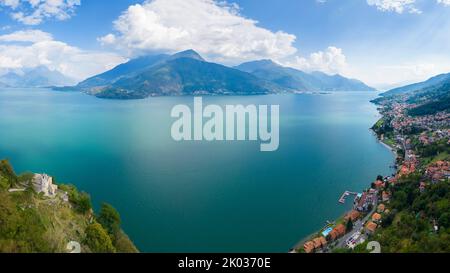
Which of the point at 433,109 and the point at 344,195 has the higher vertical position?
the point at 433,109

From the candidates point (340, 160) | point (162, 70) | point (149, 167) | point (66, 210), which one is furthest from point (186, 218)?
point (162, 70)

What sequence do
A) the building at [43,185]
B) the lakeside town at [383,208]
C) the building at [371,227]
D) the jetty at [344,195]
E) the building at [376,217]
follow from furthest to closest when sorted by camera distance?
the jetty at [344,195]
the building at [376,217]
the building at [371,227]
the lakeside town at [383,208]
the building at [43,185]

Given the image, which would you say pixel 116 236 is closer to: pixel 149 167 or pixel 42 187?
pixel 42 187

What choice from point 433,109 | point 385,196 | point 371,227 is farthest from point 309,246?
point 433,109

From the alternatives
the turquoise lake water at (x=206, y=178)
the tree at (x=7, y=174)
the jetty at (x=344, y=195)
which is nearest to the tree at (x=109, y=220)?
the turquoise lake water at (x=206, y=178)

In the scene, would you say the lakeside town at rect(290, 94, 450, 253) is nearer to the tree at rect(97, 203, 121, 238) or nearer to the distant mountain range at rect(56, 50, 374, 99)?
the tree at rect(97, 203, 121, 238)

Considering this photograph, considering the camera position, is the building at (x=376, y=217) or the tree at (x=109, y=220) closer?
the tree at (x=109, y=220)

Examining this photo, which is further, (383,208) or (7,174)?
(383,208)

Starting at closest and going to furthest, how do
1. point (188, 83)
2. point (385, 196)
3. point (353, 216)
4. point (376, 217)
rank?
point (376, 217) < point (353, 216) < point (385, 196) < point (188, 83)

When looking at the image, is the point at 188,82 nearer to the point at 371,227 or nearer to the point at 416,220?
the point at 371,227

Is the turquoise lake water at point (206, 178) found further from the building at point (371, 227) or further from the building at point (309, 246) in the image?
the building at point (371, 227)
